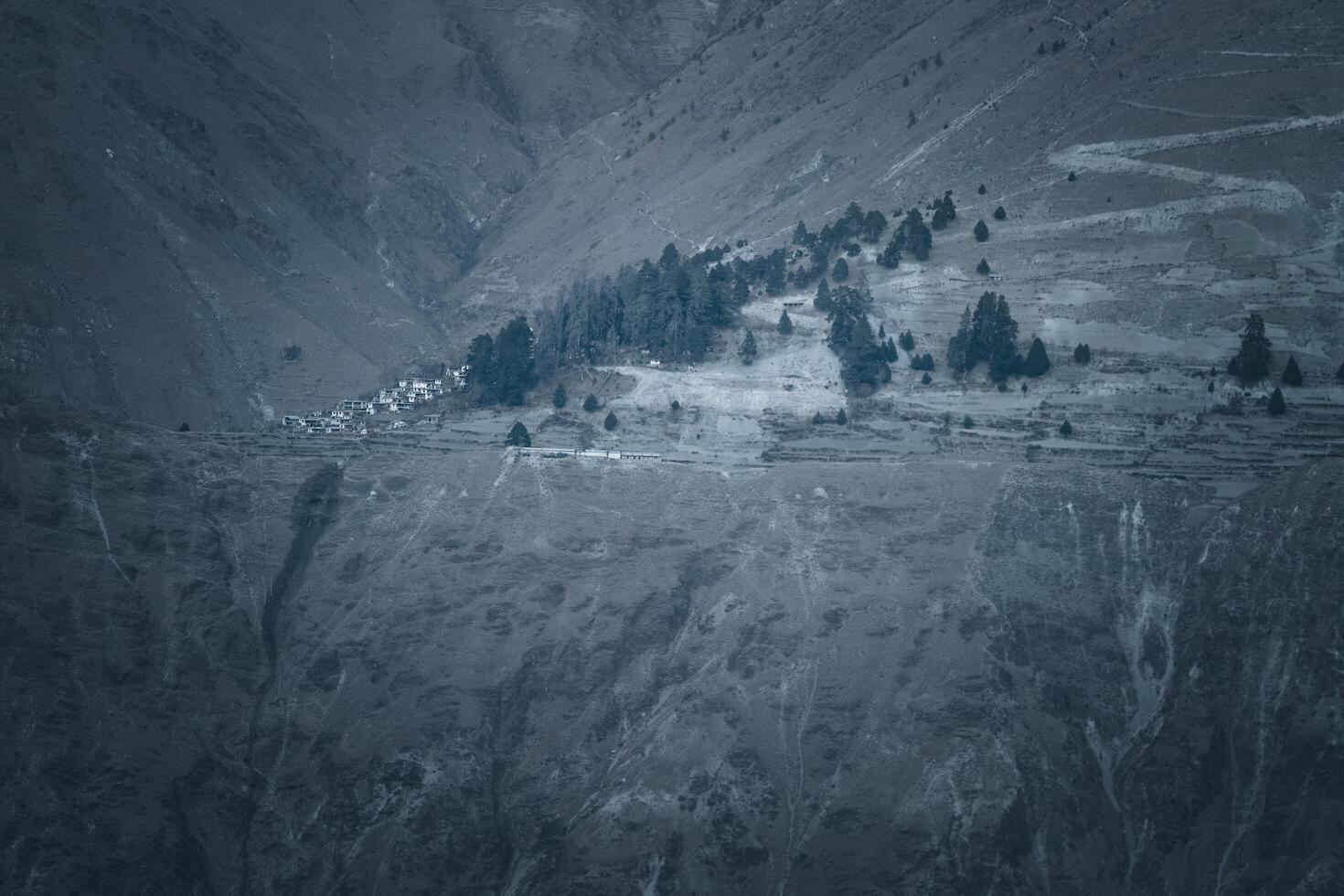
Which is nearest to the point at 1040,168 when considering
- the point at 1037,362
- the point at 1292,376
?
the point at 1037,362

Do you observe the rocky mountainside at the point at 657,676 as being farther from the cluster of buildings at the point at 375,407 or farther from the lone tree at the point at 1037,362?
the lone tree at the point at 1037,362

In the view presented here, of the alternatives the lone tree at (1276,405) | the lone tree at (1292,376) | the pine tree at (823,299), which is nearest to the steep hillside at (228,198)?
the pine tree at (823,299)

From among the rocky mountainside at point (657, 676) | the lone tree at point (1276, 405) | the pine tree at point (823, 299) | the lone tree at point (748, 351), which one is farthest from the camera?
the pine tree at point (823, 299)

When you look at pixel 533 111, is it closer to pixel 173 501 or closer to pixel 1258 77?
pixel 1258 77

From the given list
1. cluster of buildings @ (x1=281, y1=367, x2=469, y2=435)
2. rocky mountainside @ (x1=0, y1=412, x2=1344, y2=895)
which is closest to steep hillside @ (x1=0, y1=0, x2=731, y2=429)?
cluster of buildings @ (x1=281, y1=367, x2=469, y2=435)

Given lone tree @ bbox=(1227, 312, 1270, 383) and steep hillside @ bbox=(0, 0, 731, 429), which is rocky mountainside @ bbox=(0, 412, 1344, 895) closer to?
lone tree @ bbox=(1227, 312, 1270, 383)

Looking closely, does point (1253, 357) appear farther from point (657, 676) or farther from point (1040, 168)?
point (657, 676)

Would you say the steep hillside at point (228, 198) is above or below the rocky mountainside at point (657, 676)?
above
